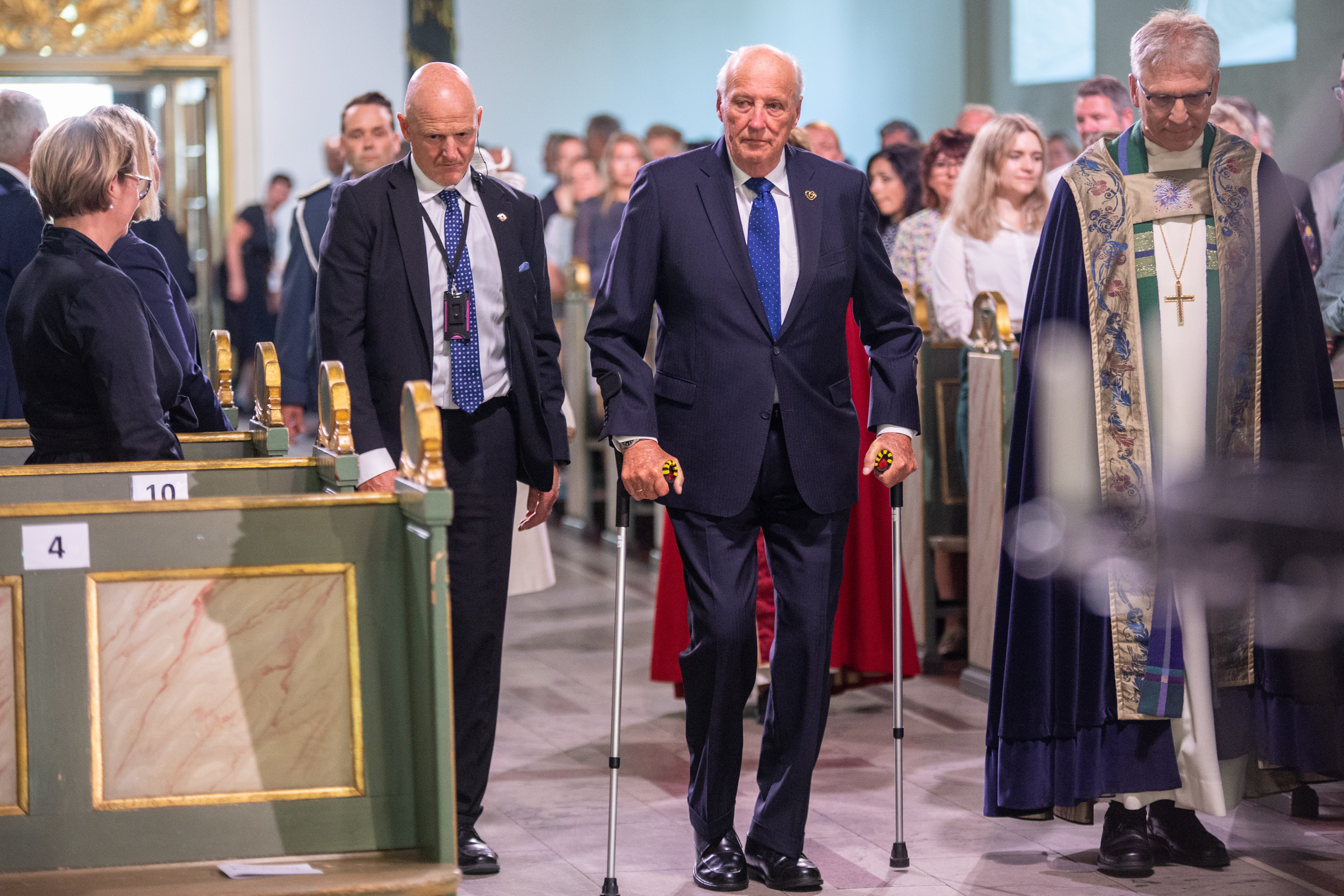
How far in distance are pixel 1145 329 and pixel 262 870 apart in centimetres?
189

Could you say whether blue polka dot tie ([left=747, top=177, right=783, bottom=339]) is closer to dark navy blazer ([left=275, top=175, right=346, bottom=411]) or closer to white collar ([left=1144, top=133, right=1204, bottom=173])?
white collar ([left=1144, top=133, right=1204, bottom=173])

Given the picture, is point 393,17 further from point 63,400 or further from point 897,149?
point 63,400

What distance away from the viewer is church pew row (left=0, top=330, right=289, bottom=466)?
3.35 meters

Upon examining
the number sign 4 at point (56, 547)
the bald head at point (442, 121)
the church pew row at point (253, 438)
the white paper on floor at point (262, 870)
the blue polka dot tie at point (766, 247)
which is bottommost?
the white paper on floor at point (262, 870)

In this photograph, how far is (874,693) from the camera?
4766mm

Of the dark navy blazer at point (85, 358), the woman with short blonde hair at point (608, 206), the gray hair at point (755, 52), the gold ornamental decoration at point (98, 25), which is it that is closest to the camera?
the dark navy blazer at point (85, 358)

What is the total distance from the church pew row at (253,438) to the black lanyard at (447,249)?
432 millimetres

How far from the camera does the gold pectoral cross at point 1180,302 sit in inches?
123

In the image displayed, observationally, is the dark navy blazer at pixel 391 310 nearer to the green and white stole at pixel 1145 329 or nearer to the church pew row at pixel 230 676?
the church pew row at pixel 230 676

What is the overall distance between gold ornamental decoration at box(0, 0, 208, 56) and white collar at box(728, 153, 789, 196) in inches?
410

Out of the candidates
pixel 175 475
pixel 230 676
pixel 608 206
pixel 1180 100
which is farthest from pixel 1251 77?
pixel 230 676

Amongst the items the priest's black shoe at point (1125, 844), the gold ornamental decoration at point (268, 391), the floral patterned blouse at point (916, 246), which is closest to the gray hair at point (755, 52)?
the gold ornamental decoration at point (268, 391)

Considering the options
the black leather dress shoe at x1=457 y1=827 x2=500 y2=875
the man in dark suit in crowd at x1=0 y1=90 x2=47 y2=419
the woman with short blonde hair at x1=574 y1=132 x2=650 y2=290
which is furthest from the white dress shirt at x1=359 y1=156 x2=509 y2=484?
the woman with short blonde hair at x1=574 y1=132 x2=650 y2=290

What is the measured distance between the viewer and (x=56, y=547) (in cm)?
234
